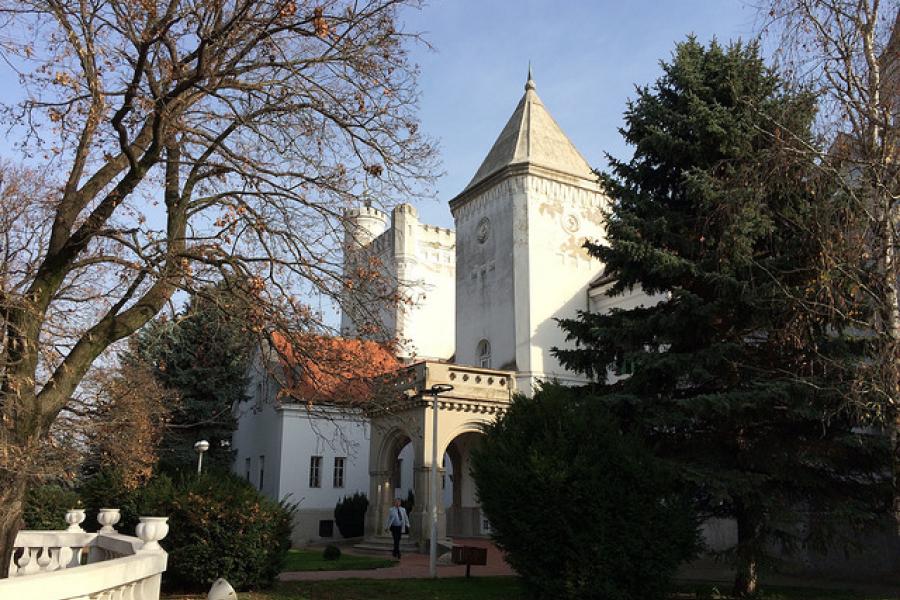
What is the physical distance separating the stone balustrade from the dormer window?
20.2 m

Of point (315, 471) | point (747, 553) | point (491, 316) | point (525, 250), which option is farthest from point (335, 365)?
point (315, 471)

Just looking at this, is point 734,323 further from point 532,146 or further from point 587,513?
point 532,146

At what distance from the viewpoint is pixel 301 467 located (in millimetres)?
32531

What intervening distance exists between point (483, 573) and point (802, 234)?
10.4 m

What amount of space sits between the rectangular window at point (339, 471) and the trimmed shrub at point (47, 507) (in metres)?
12.8

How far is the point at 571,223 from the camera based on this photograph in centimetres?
3166

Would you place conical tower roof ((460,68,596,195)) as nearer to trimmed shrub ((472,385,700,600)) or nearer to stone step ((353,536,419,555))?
stone step ((353,536,419,555))

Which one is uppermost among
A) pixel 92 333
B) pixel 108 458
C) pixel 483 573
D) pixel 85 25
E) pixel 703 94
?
pixel 703 94

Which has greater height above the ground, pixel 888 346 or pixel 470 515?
pixel 888 346

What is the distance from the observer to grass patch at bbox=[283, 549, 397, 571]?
758 inches

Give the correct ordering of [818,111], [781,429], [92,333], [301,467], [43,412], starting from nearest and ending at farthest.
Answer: [43,412]
[92,333]
[818,111]
[781,429]
[301,467]

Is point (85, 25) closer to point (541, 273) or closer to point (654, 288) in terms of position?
point (654, 288)

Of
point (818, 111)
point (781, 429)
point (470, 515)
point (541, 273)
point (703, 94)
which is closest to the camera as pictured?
point (818, 111)

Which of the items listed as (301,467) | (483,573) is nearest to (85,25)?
(483,573)
